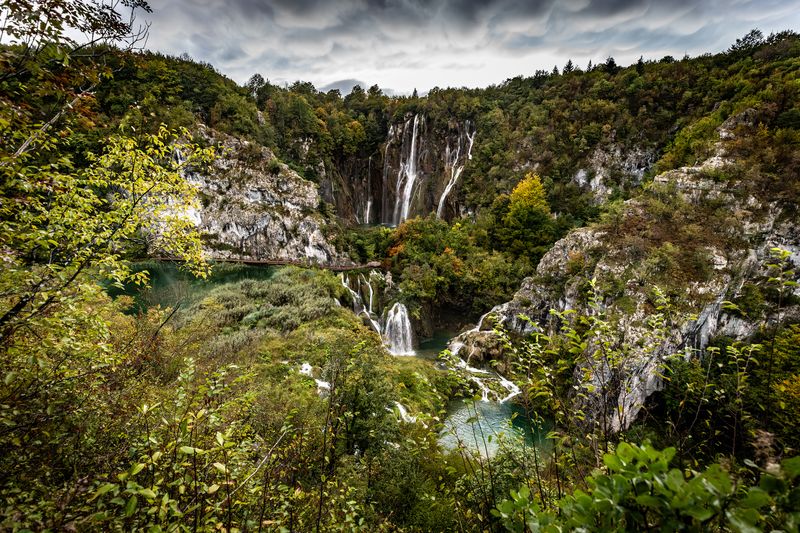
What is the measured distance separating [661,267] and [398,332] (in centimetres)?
1301

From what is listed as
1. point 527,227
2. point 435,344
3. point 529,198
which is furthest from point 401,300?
point 529,198

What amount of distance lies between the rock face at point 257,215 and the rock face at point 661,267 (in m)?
21.2

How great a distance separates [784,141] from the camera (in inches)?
609

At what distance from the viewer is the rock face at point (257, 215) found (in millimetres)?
33312

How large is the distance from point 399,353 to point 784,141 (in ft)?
73.9

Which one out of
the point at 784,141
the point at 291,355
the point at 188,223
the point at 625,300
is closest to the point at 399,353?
the point at 291,355

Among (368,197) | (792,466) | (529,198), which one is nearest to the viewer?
(792,466)

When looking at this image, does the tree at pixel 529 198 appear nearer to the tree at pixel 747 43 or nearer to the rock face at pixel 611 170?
the rock face at pixel 611 170

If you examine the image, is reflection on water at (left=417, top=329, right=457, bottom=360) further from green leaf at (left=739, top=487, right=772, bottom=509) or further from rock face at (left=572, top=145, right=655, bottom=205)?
rock face at (left=572, top=145, right=655, bottom=205)

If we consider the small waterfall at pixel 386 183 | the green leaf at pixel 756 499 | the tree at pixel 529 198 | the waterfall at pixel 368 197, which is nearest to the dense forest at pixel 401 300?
the green leaf at pixel 756 499

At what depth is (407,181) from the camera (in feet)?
135

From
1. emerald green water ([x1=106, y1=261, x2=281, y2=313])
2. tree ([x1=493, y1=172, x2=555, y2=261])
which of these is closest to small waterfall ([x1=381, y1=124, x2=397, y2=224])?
emerald green water ([x1=106, y1=261, x2=281, y2=313])

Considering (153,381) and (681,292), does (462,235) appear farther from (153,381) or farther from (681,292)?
(153,381)

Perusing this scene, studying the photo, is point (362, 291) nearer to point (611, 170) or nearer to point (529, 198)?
point (529, 198)
